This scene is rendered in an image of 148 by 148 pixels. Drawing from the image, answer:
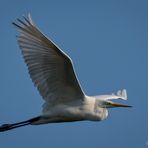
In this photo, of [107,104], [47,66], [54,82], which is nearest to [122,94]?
[107,104]

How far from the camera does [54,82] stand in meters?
9.25

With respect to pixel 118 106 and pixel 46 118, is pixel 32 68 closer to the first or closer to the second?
pixel 46 118

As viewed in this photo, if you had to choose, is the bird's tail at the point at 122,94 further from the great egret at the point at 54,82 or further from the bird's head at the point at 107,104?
the great egret at the point at 54,82

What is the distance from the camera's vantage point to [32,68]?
912 centimetres

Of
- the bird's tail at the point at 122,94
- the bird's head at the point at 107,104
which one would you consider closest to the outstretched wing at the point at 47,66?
the bird's head at the point at 107,104

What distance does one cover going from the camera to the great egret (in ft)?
28.7

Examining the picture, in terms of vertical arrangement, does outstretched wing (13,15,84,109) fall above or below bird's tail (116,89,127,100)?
above

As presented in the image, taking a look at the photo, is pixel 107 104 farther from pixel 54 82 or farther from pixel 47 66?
pixel 47 66

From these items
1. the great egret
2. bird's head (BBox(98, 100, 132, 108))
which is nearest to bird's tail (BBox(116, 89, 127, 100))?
bird's head (BBox(98, 100, 132, 108))

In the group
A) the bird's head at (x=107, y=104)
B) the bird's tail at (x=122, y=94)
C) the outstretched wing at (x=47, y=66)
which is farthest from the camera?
the bird's tail at (x=122, y=94)

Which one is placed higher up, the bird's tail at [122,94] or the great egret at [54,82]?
the great egret at [54,82]

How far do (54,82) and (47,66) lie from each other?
0.37 m

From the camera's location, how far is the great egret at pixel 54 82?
28.7ft

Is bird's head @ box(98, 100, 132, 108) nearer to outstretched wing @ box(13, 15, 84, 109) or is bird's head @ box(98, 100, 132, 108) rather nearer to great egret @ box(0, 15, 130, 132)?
great egret @ box(0, 15, 130, 132)
